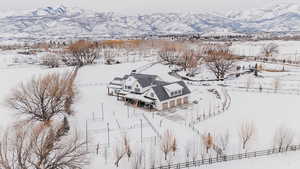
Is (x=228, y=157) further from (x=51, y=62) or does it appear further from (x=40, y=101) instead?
(x=51, y=62)

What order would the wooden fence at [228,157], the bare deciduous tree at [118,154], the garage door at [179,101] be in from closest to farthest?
the bare deciduous tree at [118,154]
the wooden fence at [228,157]
the garage door at [179,101]

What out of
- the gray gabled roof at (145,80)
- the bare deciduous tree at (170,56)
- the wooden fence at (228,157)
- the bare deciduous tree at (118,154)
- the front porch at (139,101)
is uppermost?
the bare deciduous tree at (170,56)

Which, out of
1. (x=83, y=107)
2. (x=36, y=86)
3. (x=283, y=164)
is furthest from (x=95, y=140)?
(x=283, y=164)

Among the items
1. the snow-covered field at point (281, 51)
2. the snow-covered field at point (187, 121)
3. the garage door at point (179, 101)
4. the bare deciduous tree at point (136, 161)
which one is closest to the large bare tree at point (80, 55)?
the snow-covered field at point (187, 121)

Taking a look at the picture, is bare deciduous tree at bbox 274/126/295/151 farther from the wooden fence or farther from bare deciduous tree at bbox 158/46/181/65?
bare deciduous tree at bbox 158/46/181/65

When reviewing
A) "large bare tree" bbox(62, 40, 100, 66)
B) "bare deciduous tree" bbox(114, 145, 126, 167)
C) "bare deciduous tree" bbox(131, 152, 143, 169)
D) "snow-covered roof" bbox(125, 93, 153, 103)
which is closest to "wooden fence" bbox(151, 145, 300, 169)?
"bare deciduous tree" bbox(131, 152, 143, 169)

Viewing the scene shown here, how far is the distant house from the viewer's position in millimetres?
30703

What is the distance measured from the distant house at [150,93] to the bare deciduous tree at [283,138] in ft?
44.5

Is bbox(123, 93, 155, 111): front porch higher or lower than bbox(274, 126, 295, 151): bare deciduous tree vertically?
higher

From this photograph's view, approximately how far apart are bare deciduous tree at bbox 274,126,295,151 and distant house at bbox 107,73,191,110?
534 inches

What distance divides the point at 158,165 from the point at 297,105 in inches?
928

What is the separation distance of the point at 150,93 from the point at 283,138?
653 inches

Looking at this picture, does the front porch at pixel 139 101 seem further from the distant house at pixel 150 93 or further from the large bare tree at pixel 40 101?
the large bare tree at pixel 40 101

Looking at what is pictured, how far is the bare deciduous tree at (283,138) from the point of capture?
20.1 meters
